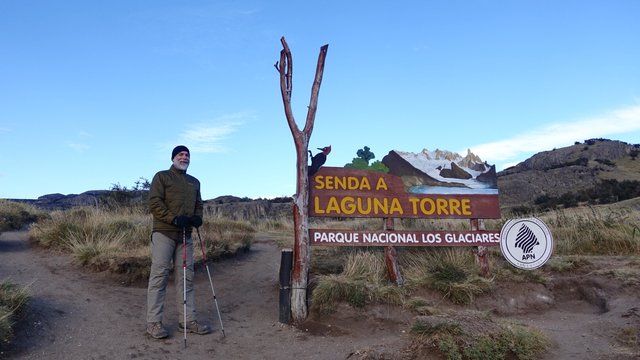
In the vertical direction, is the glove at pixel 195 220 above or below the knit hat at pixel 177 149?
below

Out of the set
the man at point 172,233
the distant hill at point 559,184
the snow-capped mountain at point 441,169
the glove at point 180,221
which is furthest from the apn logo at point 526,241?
the distant hill at point 559,184

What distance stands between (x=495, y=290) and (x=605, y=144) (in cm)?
4251

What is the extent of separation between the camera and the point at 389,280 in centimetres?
866

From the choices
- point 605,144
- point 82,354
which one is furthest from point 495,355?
point 605,144

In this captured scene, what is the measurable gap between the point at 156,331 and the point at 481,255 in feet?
18.2

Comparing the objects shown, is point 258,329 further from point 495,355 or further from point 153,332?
point 495,355

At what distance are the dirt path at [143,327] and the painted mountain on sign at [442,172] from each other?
3013 mm

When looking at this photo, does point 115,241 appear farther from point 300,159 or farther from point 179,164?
point 300,159

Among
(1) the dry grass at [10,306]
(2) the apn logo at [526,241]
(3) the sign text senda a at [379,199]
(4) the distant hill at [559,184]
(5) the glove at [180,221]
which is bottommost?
(1) the dry grass at [10,306]

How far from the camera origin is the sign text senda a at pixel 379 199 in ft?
28.2

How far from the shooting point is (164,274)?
6.70 meters

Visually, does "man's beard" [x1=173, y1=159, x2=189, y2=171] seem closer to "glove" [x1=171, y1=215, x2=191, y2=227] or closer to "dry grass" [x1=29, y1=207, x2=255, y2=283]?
"glove" [x1=171, y1=215, x2=191, y2=227]

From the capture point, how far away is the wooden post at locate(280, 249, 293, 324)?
25.2ft

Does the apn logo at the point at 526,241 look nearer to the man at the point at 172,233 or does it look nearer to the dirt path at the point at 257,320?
the dirt path at the point at 257,320
